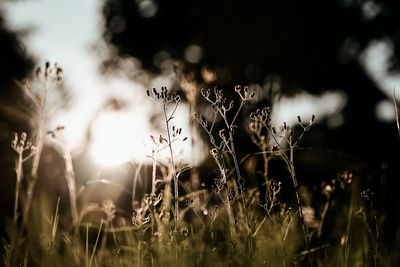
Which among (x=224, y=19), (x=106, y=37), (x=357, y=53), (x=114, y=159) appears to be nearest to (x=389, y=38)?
(x=357, y=53)

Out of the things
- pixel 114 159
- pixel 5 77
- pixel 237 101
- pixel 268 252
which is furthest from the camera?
pixel 5 77

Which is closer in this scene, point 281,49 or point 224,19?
point 281,49

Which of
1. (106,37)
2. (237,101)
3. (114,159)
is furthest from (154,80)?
(114,159)

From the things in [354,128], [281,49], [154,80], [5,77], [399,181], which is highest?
[5,77]

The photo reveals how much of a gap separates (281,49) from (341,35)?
7.33ft

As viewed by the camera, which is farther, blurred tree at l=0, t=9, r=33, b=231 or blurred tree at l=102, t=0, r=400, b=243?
blurred tree at l=0, t=9, r=33, b=231

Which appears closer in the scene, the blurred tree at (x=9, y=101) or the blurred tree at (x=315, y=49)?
the blurred tree at (x=315, y=49)

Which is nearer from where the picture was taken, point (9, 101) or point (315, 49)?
point (315, 49)

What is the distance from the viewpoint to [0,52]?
15.6m

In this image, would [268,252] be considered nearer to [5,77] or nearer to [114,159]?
[114,159]

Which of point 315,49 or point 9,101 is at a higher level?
point 9,101

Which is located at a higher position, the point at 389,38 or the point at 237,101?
the point at 389,38

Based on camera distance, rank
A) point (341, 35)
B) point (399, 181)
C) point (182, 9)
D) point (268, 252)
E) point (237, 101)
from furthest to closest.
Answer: point (182, 9) → point (341, 35) → point (237, 101) → point (399, 181) → point (268, 252)

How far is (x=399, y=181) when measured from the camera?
25.0 ft
